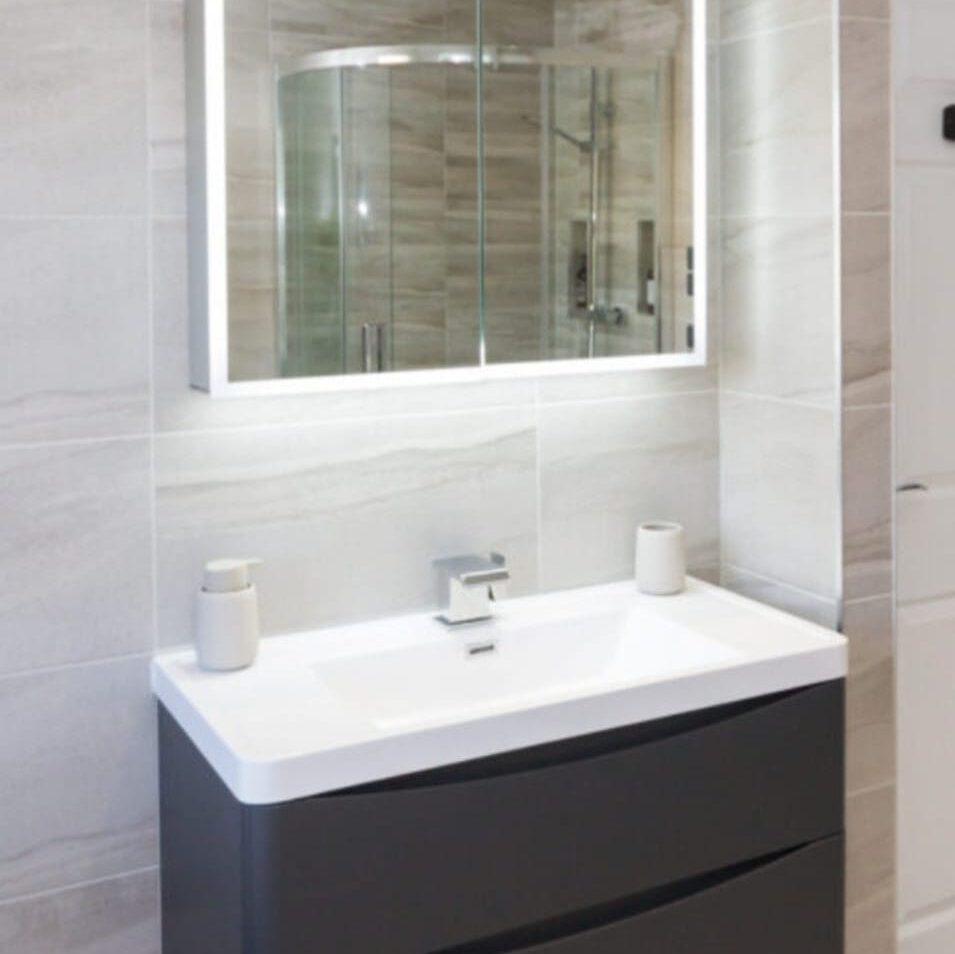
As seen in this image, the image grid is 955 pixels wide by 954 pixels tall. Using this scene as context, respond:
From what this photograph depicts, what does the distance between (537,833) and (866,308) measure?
0.90 metres

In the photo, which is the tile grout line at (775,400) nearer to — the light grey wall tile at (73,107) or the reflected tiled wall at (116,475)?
the reflected tiled wall at (116,475)

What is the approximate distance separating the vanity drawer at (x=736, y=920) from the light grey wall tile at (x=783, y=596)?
→ 340 millimetres

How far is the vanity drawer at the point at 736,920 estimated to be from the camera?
1.46 metres

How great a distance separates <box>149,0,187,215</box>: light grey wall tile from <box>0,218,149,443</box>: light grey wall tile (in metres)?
0.06

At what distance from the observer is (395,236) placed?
5.45 ft

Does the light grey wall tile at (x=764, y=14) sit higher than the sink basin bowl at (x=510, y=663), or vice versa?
the light grey wall tile at (x=764, y=14)

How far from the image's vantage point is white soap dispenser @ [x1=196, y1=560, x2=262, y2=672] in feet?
5.09

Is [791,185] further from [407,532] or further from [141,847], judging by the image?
[141,847]

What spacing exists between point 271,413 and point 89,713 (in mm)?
450

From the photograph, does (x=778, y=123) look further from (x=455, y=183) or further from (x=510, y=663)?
(x=510, y=663)

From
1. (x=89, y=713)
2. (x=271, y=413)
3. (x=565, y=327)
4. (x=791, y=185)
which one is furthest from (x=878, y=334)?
(x=89, y=713)

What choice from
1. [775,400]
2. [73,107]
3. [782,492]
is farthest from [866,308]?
[73,107]

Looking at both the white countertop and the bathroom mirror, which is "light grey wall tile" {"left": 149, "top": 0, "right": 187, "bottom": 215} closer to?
the bathroom mirror

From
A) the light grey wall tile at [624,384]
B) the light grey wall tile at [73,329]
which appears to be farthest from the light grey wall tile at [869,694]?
the light grey wall tile at [73,329]
